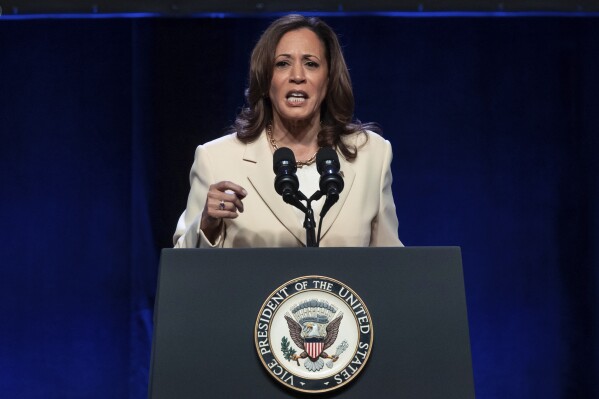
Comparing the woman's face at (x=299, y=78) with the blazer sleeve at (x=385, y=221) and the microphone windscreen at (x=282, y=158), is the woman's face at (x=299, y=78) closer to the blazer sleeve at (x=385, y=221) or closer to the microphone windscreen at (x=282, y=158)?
the blazer sleeve at (x=385, y=221)

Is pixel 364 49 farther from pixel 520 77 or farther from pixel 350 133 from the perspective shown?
pixel 350 133

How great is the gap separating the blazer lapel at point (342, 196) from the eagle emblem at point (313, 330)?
52 centimetres

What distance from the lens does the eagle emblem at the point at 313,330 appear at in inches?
62.1

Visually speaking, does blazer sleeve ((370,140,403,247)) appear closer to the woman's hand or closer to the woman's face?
the woman's face

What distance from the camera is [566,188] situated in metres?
4.08

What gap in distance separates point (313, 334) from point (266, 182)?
657 mm

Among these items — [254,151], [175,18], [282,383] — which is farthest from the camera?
[175,18]

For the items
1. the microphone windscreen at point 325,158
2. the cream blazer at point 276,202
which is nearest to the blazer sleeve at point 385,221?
the cream blazer at point 276,202

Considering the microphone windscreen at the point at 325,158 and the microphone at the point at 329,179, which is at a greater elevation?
the microphone windscreen at the point at 325,158

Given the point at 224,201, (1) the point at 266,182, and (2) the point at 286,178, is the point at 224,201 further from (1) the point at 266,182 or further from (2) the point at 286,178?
(1) the point at 266,182

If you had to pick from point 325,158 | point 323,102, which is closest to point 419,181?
point 323,102

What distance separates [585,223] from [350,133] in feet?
6.63

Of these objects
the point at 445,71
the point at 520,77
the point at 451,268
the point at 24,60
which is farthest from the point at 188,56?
the point at 451,268

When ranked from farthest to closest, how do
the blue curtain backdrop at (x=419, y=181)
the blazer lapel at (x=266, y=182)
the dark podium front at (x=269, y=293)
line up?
the blue curtain backdrop at (x=419, y=181) < the blazer lapel at (x=266, y=182) < the dark podium front at (x=269, y=293)
